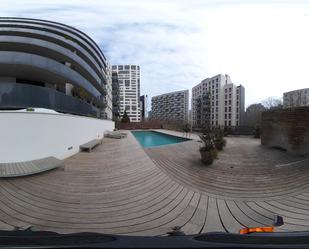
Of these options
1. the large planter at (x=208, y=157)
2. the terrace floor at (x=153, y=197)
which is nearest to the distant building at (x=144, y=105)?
the large planter at (x=208, y=157)

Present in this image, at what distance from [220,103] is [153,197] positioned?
69.4 metres

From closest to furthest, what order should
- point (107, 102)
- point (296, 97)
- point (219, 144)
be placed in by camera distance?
1. point (219, 144)
2. point (107, 102)
3. point (296, 97)

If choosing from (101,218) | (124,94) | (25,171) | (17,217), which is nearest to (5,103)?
(25,171)

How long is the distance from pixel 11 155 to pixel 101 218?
3.69 meters

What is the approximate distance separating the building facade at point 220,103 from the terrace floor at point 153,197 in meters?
54.0

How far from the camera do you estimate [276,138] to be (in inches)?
428

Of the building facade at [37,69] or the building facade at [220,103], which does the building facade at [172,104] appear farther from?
the building facade at [37,69]

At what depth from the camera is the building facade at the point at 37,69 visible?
10.2 meters

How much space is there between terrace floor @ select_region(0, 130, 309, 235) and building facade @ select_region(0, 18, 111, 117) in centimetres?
482

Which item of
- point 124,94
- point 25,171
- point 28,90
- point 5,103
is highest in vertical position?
point 124,94

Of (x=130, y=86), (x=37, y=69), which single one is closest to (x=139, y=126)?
(x=37, y=69)

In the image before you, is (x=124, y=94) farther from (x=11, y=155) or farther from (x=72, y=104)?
(x=11, y=155)

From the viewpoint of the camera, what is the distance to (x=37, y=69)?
13.4 m

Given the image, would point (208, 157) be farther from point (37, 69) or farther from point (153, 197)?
point (37, 69)
